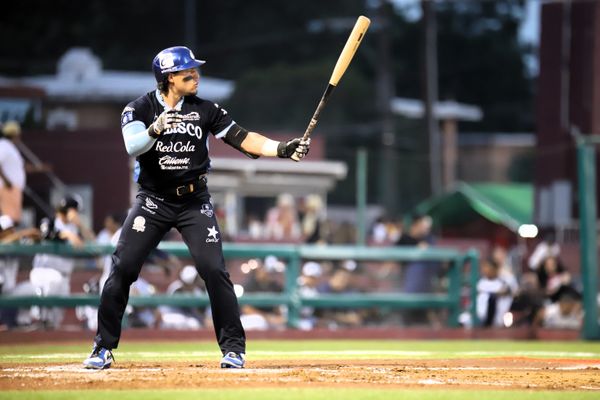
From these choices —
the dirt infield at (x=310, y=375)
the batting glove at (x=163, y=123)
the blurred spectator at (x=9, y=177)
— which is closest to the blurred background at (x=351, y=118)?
the blurred spectator at (x=9, y=177)

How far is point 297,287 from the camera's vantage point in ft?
53.6

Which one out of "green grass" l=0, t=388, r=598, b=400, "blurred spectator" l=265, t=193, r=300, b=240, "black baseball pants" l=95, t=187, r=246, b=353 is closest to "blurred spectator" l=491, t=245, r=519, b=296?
"blurred spectator" l=265, t=193, r=300, b=240

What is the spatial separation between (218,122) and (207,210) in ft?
2.01

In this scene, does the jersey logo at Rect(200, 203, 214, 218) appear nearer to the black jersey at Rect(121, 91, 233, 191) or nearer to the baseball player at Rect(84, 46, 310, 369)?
the baseball player at Rect(84, 46, 310, 369)

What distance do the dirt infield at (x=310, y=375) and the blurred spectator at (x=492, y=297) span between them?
7624 millimetres

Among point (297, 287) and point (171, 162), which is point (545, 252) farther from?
point (171, 162)

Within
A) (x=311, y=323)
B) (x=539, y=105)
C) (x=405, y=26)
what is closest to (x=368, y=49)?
(x=405, y=26)

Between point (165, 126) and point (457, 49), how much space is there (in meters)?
50.5

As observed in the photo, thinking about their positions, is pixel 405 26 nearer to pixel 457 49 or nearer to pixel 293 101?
pixel 457 49

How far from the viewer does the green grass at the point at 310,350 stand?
10.8m

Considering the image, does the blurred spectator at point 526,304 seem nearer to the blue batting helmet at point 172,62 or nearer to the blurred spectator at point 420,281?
the blurred spectator at point 420,281

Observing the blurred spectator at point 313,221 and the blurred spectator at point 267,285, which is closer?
the blurred spectator at point 267,285

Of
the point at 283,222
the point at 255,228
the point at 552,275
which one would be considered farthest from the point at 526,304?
the point at 255,228

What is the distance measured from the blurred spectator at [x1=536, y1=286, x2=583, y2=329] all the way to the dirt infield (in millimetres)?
7281
